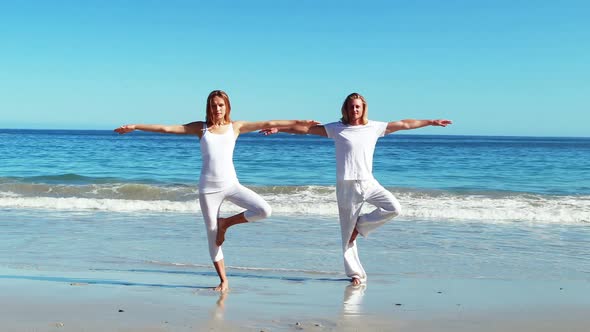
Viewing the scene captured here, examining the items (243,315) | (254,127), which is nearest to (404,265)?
(254,127)

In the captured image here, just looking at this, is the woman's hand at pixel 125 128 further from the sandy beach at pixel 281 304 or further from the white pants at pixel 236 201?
the sandy beach at pixel 281 304

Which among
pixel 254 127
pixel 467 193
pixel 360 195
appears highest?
pixel 254 127

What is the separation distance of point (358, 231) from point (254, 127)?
1729 millimetres

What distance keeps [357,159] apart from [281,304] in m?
1.98

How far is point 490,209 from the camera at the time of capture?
51.2 ft

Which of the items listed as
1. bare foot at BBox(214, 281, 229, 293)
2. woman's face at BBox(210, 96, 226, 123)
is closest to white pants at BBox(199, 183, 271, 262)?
bare foot at BBox(214, 281, 229, 293)

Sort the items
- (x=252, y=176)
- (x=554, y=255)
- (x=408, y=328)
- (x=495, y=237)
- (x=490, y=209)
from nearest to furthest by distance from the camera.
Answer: (x=408, y=328), (x=554, y=255), (x=495, y=237), (x=490, y=209), (x=252, y=176)

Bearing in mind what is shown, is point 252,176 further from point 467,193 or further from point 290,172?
point 467,193

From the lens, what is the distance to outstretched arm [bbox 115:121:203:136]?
6.98 metres

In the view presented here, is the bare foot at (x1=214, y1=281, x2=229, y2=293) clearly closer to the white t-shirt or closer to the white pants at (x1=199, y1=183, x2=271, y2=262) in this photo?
the white pants at (x1=199, y1=183, x2=271, y2=262)

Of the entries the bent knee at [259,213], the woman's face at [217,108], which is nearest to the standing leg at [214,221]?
the bent knee at [259,213]

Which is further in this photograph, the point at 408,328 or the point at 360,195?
the point at 360,195

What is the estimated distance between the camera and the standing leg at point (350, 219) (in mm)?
7430

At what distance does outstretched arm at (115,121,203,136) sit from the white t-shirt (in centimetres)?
147
